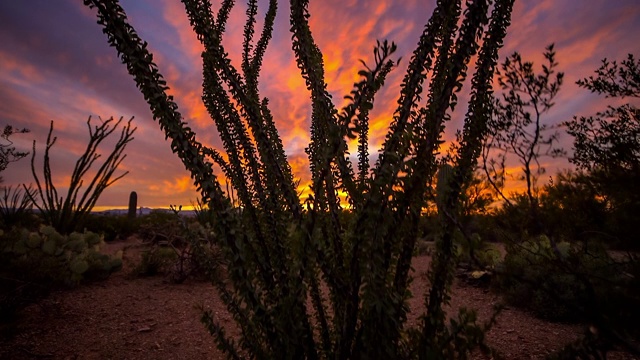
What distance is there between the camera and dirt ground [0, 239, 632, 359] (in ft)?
10.2

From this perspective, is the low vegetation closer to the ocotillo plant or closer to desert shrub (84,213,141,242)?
the ocotillo plant

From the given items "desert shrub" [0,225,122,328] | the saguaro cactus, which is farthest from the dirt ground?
the saguaro cactus

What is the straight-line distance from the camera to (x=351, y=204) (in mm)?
1895

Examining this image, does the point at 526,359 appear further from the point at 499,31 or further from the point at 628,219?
the point at 499,31

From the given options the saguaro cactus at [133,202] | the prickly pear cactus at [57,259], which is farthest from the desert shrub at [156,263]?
the saguaro cactus at [133,202]

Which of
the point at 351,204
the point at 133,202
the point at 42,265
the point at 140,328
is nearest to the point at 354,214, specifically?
the point at 351,204

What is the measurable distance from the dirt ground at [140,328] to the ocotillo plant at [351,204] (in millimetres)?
1809

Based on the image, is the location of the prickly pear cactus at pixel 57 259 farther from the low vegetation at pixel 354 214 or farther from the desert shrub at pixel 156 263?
the low vegetation at pixel 354 214

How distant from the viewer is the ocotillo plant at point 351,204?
1229 millimetres

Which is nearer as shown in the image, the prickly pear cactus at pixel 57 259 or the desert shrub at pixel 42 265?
the desert shrub at pixel 42 265

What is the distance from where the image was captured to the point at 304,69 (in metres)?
1.89

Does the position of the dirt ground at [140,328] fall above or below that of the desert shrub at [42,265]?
below

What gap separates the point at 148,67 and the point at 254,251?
949 millimetres

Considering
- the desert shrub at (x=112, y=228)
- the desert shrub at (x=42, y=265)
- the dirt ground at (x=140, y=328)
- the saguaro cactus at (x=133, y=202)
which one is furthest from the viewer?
the saguaro cactus at (x=133, y=202)
